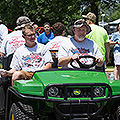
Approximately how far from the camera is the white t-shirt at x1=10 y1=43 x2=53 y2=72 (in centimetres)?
507

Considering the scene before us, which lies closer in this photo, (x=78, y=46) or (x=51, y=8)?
(x=78, y=46)

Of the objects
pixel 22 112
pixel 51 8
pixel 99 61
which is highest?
pixel 51 8

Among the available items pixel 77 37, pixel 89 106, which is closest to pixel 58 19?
pixel 77 37

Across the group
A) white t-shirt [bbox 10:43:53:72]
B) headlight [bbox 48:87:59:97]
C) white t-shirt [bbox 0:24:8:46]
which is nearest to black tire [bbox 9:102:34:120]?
headlight [bbox 48:87:59:97]

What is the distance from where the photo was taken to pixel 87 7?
2498 cm

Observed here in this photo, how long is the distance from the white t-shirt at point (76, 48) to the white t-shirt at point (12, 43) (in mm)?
1348

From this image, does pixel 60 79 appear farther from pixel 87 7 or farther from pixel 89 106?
pixel 87 7

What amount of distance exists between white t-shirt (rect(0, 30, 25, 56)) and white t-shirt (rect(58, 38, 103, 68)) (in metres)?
1.35

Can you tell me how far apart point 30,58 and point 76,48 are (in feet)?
2.44

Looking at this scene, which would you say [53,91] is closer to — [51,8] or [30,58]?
[30,58]

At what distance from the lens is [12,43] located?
251 inches

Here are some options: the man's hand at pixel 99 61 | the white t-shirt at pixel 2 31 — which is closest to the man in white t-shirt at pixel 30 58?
the man's hand at pixel 99 61

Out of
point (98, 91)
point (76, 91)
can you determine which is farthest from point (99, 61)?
point (76, 91)

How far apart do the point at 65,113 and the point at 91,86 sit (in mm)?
429
